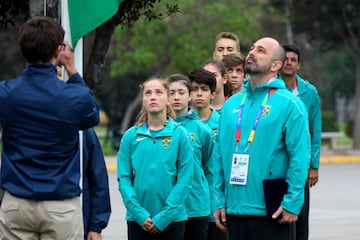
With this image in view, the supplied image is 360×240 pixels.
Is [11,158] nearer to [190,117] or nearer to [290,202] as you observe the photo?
[290,202]

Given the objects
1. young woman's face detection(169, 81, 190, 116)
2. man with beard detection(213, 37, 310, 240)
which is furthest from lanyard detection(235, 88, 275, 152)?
young woman's face detection(169, 81, 190, 116)

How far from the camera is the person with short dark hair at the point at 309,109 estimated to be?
9.59m

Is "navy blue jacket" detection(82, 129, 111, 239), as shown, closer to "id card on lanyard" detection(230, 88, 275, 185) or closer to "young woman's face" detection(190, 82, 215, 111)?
"id card on lanyard" detection(230, 88, 275, 185)

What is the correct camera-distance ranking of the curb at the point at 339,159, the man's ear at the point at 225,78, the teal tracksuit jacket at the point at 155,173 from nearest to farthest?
the teal tracksuit jacket at the point at 155,173, the man's ear at the point at 225,78, the curb at the point at 339,159

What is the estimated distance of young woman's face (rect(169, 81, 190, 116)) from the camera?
349 inches

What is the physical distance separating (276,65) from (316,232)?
7.67 meters

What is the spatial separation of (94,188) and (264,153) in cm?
120

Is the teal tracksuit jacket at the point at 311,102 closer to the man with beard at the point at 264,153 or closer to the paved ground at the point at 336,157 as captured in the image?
the man with beard at the point at 264,153

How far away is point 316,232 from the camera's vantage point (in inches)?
582

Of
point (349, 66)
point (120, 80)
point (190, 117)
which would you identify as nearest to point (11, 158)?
point (190, 117)

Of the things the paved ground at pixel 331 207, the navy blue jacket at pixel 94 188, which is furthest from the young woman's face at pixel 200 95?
the paved ground at pixel 331 207

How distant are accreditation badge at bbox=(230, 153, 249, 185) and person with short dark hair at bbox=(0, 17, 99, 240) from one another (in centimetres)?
158

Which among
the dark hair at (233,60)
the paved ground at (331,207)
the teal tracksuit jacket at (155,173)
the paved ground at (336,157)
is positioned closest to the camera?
the teal tracksuit jacket at (155,173)

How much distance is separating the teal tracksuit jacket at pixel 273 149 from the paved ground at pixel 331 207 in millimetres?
6926
